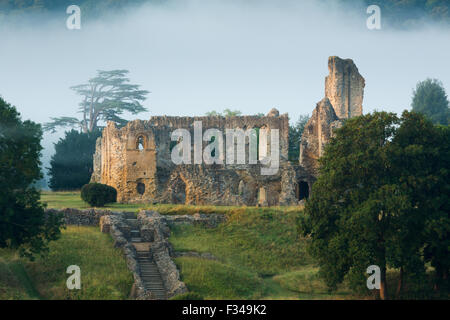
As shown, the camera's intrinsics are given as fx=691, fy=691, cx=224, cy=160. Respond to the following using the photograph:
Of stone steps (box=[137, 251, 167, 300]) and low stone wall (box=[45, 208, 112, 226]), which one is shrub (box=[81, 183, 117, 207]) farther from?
stone steps (box=[137, 251, 167, 300])

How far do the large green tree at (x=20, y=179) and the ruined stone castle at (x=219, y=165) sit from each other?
61.3 feet

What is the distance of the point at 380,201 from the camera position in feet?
88.5

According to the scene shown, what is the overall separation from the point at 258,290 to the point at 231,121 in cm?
2515

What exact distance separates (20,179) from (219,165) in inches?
888

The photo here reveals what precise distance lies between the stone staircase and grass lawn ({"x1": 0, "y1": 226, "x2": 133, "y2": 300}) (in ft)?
2.98

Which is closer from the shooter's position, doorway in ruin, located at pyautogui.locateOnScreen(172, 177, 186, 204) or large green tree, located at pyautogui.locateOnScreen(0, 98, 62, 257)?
large green tree, located at pyautogui.locateOnScreen(0, 98, 62, 257)

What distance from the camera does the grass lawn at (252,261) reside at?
93.4 feet

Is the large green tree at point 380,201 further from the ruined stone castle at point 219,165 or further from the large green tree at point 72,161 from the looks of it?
the large green tree at point 72,161

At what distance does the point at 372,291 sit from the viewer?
94.3ft

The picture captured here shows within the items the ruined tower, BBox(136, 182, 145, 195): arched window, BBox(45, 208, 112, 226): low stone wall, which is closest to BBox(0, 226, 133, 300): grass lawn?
BBox(45, 208, 112, 226): low stone wall

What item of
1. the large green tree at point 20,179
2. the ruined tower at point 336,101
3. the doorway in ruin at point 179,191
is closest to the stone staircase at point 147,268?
the large green tree at point 20,179

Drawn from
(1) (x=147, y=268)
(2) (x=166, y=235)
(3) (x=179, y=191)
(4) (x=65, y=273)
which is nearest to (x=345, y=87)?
(3) (x=179, y=191)

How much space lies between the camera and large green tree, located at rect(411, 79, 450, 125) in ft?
252

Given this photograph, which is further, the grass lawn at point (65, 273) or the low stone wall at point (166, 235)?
the low stone wall at point (166, 235)
